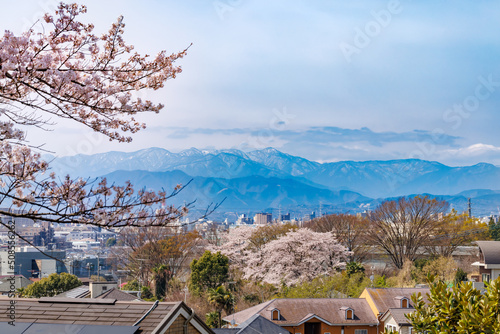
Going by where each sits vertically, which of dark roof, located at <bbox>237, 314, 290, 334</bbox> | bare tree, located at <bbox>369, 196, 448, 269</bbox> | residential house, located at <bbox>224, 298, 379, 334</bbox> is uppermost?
bare tree, located at <bbox>369, 196, 448, 269</bbox>

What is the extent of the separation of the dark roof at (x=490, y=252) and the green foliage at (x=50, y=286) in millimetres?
29875

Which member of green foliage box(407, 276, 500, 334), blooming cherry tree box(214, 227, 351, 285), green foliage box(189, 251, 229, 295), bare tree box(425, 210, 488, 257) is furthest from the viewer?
bare tree box(425, 210, 488, 257)

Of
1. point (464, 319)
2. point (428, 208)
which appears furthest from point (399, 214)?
point (464, 319)

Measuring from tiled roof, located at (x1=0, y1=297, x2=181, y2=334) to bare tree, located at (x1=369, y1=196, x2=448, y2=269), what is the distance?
40.0 meters

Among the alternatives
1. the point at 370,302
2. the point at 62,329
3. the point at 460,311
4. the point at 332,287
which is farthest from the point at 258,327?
the point at 62,329

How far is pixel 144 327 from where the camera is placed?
8.69 metres

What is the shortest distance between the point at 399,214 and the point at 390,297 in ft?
60.3

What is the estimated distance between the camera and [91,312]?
901 centimetres

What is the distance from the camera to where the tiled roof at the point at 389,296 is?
30.5 meters

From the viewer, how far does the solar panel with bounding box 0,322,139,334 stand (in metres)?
8.16

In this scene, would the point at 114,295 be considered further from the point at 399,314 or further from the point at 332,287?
the point at 332,287

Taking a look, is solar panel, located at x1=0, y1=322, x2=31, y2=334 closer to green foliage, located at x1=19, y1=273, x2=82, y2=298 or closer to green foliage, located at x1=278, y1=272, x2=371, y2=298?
→ green foliage, located at x1=278, y1=272, x2=371, y2=298

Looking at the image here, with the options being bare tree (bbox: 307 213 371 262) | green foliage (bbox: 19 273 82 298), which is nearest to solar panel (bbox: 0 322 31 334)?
green foliage (bbox: 19 273 82 298)

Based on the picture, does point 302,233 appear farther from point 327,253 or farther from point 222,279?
point 222,279
